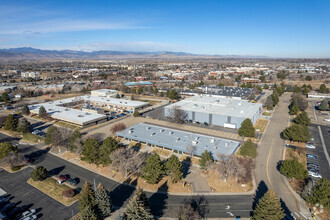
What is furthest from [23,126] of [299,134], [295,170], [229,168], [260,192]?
[299,134]

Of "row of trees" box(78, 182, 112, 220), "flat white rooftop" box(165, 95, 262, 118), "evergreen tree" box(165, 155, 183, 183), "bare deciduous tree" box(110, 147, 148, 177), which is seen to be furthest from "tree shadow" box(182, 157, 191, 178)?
"flat white rooftop" box(165, 95, 262, 118)

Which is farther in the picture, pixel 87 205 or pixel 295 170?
pixel 295 170

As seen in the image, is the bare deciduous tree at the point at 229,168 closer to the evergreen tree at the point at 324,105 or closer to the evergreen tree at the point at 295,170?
the evergreen tree at the point at 295,170

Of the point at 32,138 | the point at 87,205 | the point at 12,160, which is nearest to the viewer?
the point at 87,205

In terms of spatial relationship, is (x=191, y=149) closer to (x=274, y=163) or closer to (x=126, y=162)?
(x=126, y=162)

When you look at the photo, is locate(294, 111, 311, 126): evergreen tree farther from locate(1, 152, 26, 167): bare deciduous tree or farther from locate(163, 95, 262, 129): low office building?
locate(1, 152, 26, 167): bare deciduous tree

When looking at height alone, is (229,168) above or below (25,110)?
above
